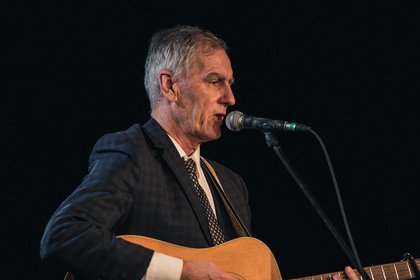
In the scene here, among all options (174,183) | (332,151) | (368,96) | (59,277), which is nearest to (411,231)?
(332,151)

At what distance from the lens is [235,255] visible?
99.7 inches

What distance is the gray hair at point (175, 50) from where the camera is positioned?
310cm

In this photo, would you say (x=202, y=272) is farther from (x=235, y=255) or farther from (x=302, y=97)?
(x=302, y=97)

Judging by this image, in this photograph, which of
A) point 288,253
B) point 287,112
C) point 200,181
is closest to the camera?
point 200,181

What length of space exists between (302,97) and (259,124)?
2.33 metres

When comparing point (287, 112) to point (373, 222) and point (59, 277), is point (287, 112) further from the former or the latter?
point (59, 277)

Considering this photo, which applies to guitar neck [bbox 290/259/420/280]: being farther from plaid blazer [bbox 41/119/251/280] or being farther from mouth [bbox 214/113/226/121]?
mouth [bbox 214/113/226/121]

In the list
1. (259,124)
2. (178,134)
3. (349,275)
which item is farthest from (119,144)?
(349,275)

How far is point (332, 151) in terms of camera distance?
4695 millimetres

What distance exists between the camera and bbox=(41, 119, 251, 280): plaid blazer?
2.18m

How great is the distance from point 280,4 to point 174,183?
2575mm

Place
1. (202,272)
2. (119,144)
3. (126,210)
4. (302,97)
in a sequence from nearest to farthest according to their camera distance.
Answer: (202,272) < (126,210) < (119,144) < (302,97)

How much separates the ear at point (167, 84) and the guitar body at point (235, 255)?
3.27 feet

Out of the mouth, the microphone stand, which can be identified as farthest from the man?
the microphone stand
